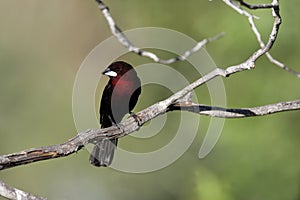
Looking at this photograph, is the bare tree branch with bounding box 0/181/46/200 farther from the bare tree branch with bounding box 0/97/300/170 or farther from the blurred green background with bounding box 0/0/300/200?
the blurred green background with bounding box 0/0/300/200

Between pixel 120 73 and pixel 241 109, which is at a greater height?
pixel 120 73

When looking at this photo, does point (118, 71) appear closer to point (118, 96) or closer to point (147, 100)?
point (118, 96)

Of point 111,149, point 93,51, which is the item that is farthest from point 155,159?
point 111,149

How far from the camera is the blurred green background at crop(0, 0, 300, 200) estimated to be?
5758 mm

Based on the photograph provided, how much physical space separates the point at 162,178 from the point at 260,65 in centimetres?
140

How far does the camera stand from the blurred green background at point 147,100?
18.9 feet

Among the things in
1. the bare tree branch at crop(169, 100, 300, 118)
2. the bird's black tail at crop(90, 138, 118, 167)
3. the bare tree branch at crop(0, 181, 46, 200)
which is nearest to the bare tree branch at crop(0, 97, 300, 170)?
the bare tree branch at crop(169, 100, 300, 118)

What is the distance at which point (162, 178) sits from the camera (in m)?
6.64

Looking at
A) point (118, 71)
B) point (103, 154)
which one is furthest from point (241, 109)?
point (118, 71)

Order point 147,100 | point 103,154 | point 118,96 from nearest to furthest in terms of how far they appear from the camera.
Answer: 1. point 103,154
2. point 118,96
3. point 147,100

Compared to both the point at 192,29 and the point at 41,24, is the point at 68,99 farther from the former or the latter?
the point at 192,29

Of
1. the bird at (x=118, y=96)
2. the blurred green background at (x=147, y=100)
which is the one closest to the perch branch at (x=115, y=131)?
the bird at (x=118, y=96)

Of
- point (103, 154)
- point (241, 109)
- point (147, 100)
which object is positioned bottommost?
point (241, 109)

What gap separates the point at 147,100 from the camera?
22.2 feet
